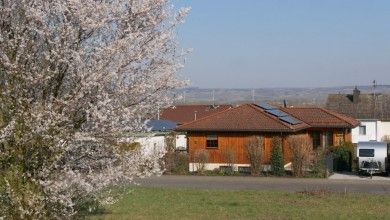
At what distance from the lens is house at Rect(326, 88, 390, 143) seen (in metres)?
56.2

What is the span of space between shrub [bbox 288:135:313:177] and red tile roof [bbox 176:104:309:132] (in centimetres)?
213

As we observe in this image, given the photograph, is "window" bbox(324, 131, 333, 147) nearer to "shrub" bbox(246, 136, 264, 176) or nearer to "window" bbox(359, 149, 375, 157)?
"window" bbox(359, 149, 375, 157)

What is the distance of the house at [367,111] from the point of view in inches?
2213

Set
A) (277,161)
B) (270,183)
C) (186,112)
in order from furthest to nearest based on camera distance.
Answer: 1. (186,112)
2. (277,161)
3. (270,183)

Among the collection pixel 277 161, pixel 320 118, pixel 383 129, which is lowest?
pixel 277 161

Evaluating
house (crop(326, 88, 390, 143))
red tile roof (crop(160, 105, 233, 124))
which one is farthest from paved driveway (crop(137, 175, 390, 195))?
red tile roof (crop(160, 105, 233, 124))

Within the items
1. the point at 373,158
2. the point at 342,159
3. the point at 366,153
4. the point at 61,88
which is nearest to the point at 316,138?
the point at 342,159

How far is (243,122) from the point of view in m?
37.8

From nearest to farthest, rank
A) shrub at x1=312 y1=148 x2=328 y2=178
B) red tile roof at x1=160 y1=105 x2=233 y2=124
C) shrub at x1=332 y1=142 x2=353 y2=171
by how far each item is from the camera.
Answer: shrub at x1=312 y1=148 x2=328 y2=178
shrub at x1=332 y1=142 x2=353 y2=171
red tile roof at x1=160 y1=105 x2=233 y2=124

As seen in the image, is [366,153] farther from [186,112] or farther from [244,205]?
[186,112]

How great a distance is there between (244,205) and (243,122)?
15854 millimetres

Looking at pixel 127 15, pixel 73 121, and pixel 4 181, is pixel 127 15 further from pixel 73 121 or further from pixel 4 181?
pixel 4 181

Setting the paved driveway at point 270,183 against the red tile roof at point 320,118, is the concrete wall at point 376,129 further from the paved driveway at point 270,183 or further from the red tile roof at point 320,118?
the paved driveway at point 270,183

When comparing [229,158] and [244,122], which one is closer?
[229,158]
